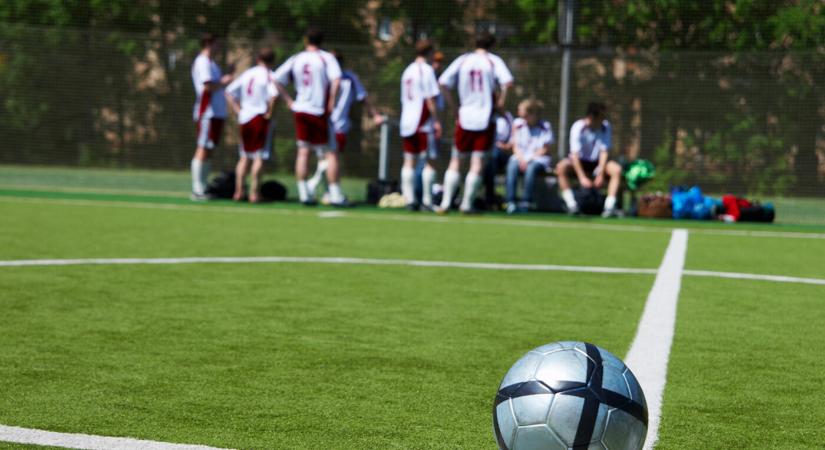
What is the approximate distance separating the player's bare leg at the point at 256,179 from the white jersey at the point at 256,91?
25.4 inches

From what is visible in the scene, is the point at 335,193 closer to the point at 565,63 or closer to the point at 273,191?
the point at 273,191

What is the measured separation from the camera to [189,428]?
353 centimetres

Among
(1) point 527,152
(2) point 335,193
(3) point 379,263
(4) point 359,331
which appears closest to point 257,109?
(2) point 335,193

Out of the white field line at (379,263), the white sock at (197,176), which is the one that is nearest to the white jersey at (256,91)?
the white sock at (197,176)

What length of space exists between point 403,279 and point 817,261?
4.08 m

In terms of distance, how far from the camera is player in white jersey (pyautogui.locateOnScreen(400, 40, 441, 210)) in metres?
14.9

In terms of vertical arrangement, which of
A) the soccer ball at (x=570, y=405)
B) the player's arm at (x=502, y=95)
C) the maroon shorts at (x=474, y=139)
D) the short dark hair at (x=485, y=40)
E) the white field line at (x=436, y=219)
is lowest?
the white field line at (x=436, y=219)

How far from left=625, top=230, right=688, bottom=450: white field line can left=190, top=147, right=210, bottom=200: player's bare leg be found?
9.11m

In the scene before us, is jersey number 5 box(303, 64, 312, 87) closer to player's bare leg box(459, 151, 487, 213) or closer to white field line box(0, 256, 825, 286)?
player's bare leg box(459, 151, 487, 213)

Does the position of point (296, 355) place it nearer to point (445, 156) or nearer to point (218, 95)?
point (218, 95)

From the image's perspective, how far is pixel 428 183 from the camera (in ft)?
50.1

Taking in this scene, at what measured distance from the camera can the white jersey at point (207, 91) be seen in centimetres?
1592

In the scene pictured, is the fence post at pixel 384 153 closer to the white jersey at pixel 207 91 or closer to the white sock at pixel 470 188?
the white jersey at pixel 207 91

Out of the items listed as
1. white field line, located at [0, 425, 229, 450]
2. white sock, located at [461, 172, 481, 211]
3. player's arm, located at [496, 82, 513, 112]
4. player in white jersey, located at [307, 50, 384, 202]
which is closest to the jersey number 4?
player's arm, located at [496, 82, 513, 112]
